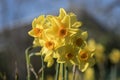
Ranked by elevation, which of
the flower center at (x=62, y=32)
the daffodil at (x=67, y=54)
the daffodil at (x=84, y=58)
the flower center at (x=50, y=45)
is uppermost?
the flower center at (x=62, y=32)

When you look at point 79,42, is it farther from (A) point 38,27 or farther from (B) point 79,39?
(A) point 38,27

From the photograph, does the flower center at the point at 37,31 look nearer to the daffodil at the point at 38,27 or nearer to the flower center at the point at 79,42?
the daffodil at the point at 38,27

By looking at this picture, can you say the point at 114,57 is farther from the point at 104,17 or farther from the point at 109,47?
the point at 104,17

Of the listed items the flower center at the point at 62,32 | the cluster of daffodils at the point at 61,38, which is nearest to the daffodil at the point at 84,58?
the cluster of daffodils at the point at 61,38

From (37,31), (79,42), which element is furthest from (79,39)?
(37,31)

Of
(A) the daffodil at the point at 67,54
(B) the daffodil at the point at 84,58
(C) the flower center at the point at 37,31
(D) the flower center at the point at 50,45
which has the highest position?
(C) the flower center at the point at 37,31

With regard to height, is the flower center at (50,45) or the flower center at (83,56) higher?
the flower center at (50,45)

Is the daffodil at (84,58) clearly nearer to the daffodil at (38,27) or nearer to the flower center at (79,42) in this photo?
the flower center at (79,42)

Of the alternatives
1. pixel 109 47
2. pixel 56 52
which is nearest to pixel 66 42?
pixel 56 52
